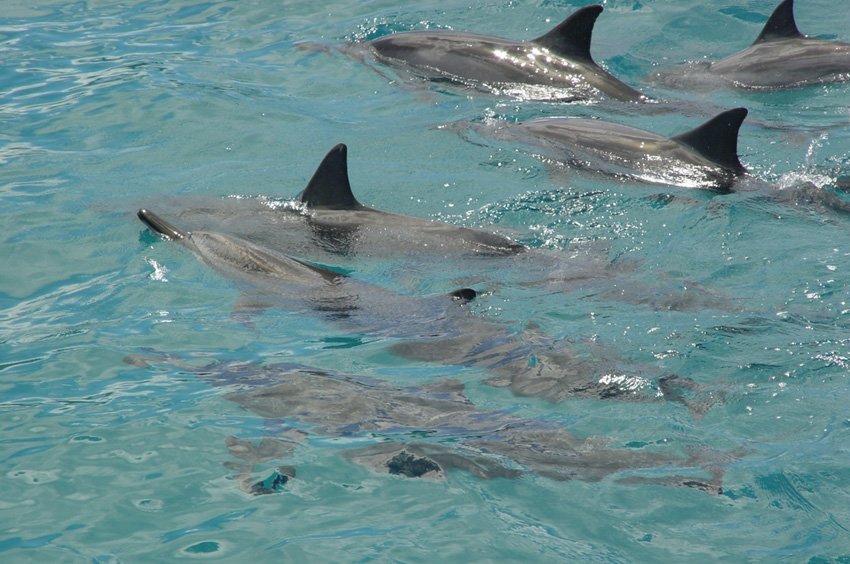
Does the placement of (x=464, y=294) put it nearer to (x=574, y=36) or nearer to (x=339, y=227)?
(x=339, y=227)

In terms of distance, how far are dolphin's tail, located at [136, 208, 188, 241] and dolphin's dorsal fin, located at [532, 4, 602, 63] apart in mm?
6834

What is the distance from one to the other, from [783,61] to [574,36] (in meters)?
3.21

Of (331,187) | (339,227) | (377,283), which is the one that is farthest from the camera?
(331,187)

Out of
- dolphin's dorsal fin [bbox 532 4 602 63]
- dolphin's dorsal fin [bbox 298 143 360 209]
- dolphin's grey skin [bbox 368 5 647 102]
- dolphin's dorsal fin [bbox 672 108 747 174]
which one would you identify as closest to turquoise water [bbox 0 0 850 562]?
dolphin's grey skin [bbox 368 5 647 102]

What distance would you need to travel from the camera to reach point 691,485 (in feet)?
20.9

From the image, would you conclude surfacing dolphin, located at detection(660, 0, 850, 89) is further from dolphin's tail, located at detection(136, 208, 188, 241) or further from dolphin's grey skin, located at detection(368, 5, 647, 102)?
dolphin's tail, located at detection(136, 208, 188, 241)

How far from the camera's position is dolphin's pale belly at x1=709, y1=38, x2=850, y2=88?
14750 millimetres

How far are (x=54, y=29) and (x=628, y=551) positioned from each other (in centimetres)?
1530

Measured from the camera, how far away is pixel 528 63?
14891 mm

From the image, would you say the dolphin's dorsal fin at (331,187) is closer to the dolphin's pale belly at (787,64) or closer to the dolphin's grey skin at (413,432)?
the dolphin's grey skin at (413,432)

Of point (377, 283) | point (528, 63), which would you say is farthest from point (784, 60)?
point (377, 283)

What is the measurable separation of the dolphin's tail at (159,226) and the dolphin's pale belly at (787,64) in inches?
345

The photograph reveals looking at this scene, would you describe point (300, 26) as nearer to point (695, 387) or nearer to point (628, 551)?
point (695, 387)

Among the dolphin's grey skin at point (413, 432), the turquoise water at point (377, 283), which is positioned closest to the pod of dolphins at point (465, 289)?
the dolphin's grey skin at point (413, 432)
